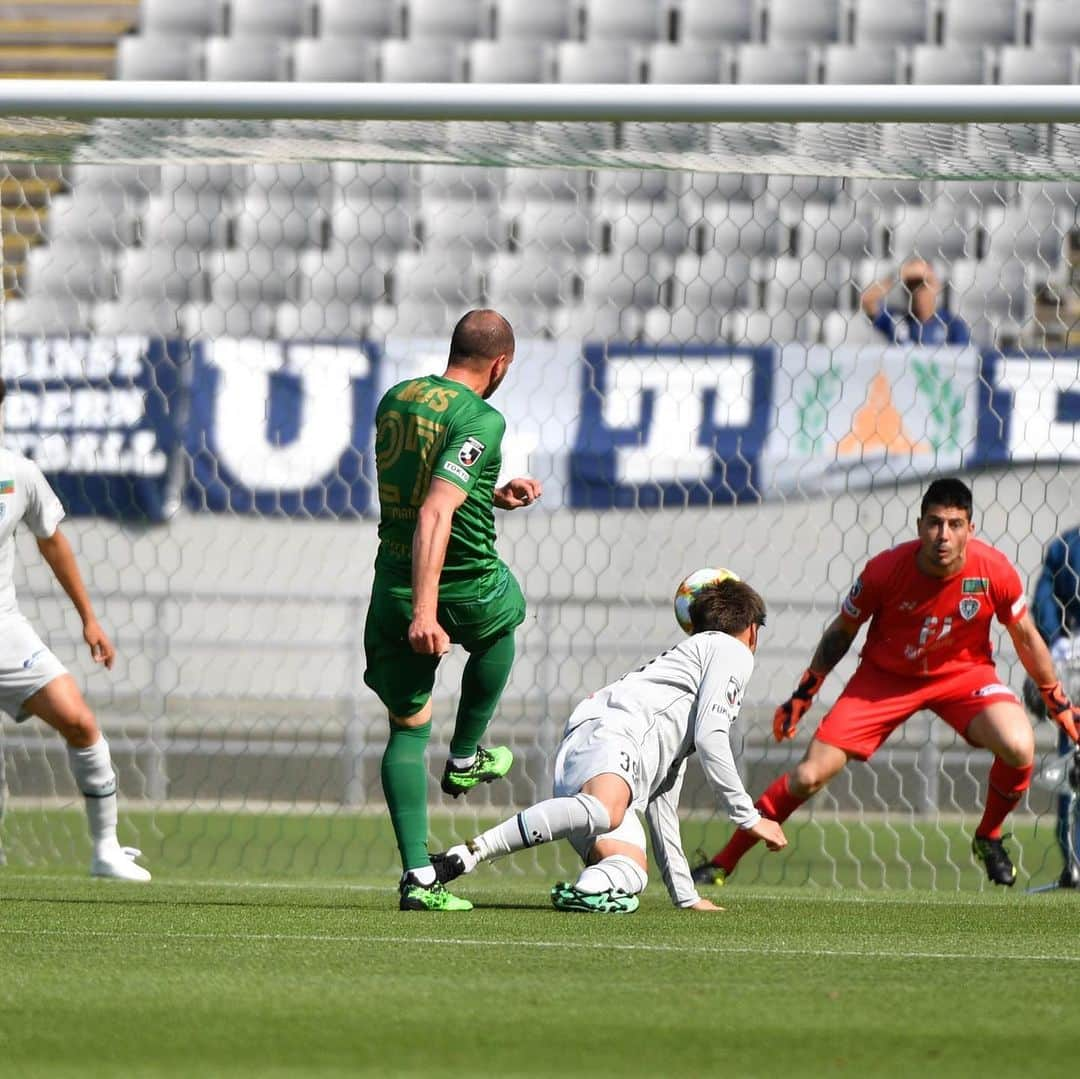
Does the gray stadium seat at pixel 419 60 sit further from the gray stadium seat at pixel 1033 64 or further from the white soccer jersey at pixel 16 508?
the white soccer jersey at pixel 16 508

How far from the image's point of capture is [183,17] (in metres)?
15.6

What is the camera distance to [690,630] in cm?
572

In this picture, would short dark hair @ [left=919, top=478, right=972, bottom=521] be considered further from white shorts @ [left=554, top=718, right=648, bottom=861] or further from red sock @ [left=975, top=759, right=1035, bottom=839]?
white shorts @ [left=554, top=718, right=648, bottom=861]

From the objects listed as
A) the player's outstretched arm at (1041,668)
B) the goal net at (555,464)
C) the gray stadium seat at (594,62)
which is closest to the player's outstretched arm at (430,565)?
the player's outstretched arm at (1041,668)

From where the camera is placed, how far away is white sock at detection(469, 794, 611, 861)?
202 inches

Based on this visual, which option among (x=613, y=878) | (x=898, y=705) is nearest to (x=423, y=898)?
(x=613, y=878)

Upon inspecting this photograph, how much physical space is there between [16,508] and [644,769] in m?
2.20

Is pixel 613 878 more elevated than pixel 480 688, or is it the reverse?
pixel 480 688

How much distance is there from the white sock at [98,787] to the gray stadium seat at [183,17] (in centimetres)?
1025

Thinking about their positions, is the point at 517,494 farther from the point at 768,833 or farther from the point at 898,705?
Result: the point at 898,705

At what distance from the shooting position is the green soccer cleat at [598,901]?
5242 mm

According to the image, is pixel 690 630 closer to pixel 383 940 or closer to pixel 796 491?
pixel 383 940

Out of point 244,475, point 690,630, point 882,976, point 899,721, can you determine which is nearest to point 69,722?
point 690,630

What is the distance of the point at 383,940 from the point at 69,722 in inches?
87.1
